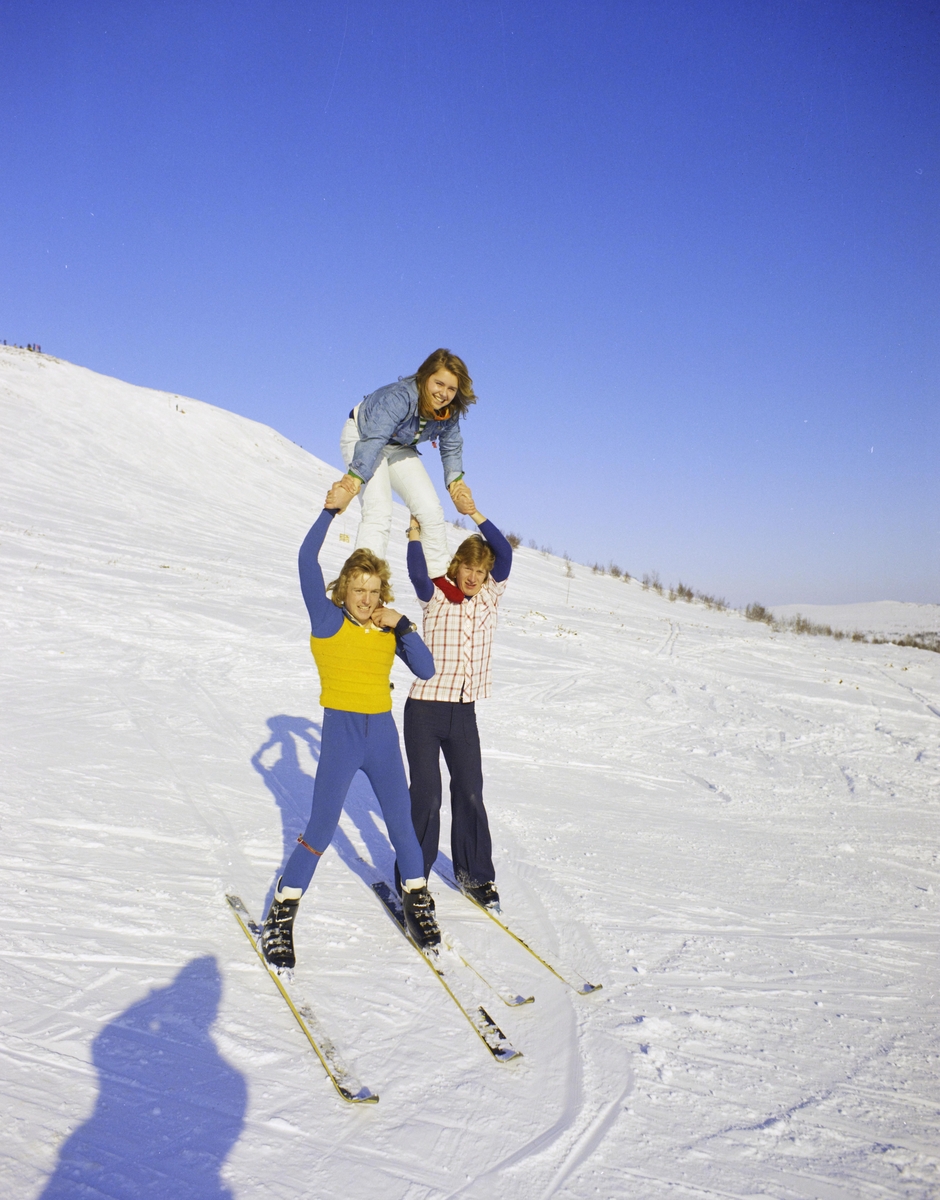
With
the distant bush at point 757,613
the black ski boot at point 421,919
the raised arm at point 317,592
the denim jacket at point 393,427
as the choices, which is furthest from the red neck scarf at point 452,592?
the distant bush at point 757,613

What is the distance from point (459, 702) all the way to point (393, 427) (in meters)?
1.70

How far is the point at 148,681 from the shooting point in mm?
8500

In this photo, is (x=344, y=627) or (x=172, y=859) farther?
(x=172, y=859)

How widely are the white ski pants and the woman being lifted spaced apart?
1326mm

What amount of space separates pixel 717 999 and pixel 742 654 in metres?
11.4

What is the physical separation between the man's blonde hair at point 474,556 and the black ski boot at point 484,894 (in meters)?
1.79

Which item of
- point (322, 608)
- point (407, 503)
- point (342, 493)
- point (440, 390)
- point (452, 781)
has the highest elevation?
point (440, 390)

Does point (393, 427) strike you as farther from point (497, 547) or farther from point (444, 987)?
point (444, 987)

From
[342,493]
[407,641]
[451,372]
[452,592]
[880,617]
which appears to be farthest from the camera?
[880,617]

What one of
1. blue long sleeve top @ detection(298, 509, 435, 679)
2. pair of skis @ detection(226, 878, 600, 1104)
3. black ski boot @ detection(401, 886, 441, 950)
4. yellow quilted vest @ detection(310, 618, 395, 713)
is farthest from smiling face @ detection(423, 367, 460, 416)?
pair of skis @ detection(226, 878, 600, 1104)

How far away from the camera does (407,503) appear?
16.7 ft

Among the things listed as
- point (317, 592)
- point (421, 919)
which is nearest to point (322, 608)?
point (317, 592)

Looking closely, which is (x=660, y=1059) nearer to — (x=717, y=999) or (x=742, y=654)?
(x=717, y=999)

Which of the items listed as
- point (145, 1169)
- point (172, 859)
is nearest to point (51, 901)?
point (172, 859)
